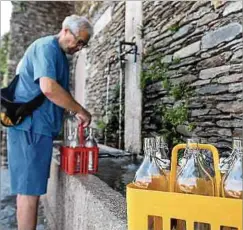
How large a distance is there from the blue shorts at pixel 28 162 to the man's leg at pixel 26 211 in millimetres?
48

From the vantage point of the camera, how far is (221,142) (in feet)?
7.29

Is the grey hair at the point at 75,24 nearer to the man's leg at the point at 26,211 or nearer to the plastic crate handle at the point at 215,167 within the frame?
the man's leg at the point at 26,211

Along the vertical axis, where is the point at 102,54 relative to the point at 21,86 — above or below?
above

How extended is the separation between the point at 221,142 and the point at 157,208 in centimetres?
165

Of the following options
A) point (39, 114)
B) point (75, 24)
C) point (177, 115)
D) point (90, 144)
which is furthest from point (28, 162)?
point (177, 115)

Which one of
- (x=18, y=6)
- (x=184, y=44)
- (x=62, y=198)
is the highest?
(x=18, y=6)

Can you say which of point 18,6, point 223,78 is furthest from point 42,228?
point 18,6

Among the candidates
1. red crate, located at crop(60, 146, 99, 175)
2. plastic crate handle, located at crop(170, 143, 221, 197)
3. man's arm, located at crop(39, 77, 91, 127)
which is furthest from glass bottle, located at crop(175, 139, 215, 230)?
red crate, located at crop(60, 146, 99, 175)

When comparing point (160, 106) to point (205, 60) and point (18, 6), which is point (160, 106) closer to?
point (205, 60)

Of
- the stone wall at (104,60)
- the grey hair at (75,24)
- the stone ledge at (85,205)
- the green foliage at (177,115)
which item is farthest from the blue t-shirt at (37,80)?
the stone wall at (104,60)

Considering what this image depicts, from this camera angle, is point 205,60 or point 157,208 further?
point 205,60

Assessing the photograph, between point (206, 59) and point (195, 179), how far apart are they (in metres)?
1.85

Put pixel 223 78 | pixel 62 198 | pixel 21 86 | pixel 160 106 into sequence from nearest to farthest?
pixel 21 86 → pixel 62 198 → pixel 223 78 → pixel 160 106

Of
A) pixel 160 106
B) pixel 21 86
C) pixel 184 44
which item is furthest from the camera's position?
pixel 160 106
